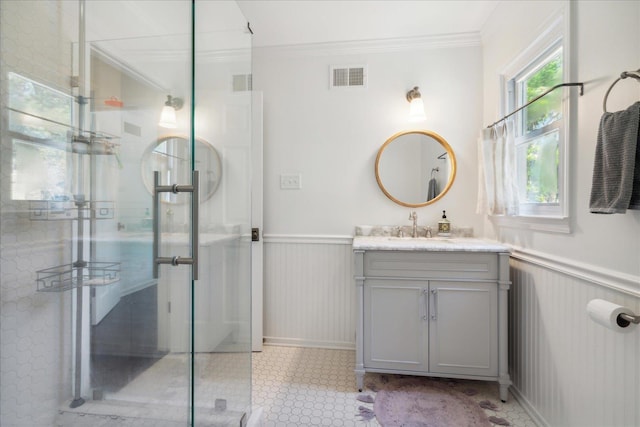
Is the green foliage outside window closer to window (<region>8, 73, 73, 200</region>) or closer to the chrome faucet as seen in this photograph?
the chrome faucet

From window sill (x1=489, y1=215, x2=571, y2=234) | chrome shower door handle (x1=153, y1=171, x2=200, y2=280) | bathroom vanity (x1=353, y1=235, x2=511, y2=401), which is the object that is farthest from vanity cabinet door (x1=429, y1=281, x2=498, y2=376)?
chrome shower door handle (x1=153, y1=171, x2=200, y2=280)

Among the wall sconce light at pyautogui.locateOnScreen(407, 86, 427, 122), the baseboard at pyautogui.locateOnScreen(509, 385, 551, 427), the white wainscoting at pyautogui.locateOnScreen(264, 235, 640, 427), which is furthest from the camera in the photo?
the wall sconce light at pyautogui.locateOnScreen(407, 86, 427, 122)

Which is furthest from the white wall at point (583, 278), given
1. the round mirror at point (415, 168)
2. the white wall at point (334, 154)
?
the round mirror at point (415, 168)

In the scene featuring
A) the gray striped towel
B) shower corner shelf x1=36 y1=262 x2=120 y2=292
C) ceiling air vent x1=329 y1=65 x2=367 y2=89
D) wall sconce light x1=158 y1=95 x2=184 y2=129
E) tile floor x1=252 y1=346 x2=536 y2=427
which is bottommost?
tile floor x1=252 y1=346 x2=536 y2=427

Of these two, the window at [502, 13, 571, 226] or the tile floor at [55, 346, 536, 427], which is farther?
the window at [502, 13, 571, 226]

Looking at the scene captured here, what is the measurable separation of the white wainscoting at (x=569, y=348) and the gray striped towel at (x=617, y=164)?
0.93 ft

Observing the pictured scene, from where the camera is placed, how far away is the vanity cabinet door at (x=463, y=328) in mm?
1659

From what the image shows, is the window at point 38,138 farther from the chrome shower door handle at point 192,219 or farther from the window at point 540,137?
the window at point 540,137

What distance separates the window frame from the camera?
4.27ft

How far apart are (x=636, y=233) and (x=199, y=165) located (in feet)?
5.30

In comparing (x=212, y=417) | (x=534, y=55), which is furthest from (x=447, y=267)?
(x=212, y=417)

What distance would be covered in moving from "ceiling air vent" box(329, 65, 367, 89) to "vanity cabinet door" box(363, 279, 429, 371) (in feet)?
5.23

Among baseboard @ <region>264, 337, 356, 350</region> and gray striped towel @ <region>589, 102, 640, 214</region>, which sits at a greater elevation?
gray striped towel @ <region>589, 102, 640, 214</region>

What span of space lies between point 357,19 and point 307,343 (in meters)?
2.53
